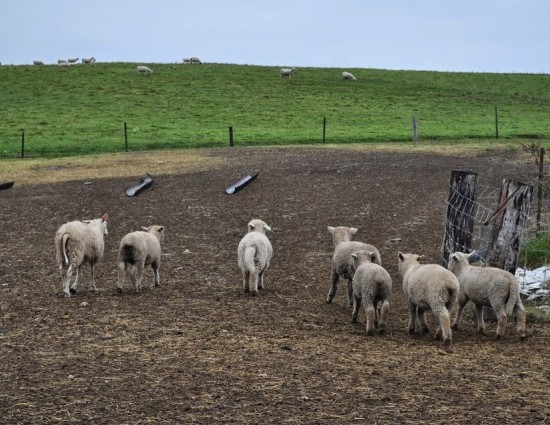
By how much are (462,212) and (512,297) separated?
3631 millimetres

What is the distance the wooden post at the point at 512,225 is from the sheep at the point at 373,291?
2.13 meters

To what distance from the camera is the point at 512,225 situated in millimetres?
12578

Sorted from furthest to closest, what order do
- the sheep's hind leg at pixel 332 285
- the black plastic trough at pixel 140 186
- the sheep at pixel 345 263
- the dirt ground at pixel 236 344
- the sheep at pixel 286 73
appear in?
the sheep at pixel 286 73 < the black plastic trough at pixel 140 186 < the sheep's hind leg at pixel 332 285 < the sheep at pixel 345 263 < the dirt ground at pixel 236 344

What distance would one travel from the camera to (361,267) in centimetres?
1182

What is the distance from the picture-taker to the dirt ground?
7887 millimetres

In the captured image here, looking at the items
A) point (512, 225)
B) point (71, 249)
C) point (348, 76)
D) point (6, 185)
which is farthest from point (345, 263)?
point (348, 76)

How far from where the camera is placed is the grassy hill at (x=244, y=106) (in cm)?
4519

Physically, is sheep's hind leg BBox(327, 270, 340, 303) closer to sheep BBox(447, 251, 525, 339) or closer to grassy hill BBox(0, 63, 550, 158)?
sheep BBox(447, 251, 525, 339)

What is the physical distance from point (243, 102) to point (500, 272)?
50.0 meters

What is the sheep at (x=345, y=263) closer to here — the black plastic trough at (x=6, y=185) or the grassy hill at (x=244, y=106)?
the black plastic trough at (x=6, y=185)

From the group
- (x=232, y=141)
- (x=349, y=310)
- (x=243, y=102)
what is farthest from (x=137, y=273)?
(x=243, y=102)

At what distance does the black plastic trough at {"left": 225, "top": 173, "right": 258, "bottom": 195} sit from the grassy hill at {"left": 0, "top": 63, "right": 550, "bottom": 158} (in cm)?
1648

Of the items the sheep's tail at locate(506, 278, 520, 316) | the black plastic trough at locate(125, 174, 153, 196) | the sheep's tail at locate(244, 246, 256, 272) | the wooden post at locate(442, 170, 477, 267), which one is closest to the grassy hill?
the black plastic trough at locate(125, 174, 153, 196)

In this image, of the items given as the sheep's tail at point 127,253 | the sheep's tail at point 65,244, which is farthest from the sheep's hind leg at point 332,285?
the sheep's tail at point 65,244
